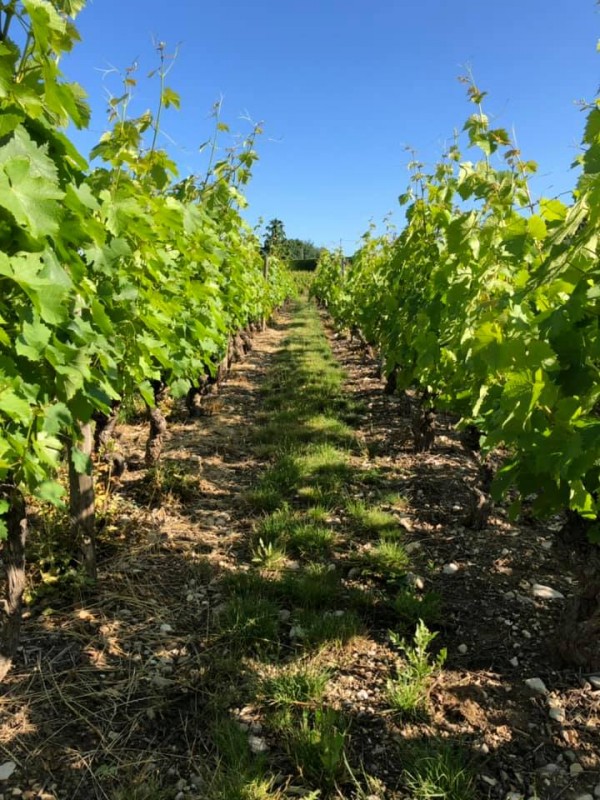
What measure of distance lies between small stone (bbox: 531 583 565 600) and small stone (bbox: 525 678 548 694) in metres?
0.69

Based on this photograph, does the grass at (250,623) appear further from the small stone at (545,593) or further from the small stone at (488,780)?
the small stone at (545,593)

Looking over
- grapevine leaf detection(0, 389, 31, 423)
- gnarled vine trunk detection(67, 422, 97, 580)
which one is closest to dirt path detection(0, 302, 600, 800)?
gnarled vine trunk detection(67, 422, 97, 580)

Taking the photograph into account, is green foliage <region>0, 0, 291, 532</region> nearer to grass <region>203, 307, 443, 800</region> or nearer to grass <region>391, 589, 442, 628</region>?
grass <region>203, 307, 443, 800</region>

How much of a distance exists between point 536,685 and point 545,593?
0.76 m

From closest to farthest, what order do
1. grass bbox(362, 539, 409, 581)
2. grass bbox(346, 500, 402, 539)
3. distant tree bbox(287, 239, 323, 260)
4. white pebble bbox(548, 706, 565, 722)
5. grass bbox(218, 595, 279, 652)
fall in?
white pebble bbox(548, 706, 565, 722), grass bbox(218, 595, 279, 652), grass bbox(362, 539, 409, 581), grass bbox(346, 500, 402, 539), distant tree bbox(287, 239, 323, 260)

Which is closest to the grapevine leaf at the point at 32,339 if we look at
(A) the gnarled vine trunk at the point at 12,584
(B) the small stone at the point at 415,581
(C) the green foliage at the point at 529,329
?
(A) the gnarled vine trunk at the point at 12,584

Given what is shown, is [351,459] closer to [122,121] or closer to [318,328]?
[122,121]

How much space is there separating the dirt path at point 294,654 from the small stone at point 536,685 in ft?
0.11

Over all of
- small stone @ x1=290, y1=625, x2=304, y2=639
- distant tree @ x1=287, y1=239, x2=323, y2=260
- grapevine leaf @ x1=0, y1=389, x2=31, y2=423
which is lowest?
small stone @ x1=290, y1=625, x2=304, y2=639

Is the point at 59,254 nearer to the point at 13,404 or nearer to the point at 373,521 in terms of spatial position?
the point at 13,404

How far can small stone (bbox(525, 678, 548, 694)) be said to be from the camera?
7.45 ft

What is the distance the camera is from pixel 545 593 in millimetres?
2947

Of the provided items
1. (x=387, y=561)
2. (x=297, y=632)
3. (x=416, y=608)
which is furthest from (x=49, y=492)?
(x=387, y=561)

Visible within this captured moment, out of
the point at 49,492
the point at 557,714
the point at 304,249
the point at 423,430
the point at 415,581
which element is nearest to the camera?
the point at 49,492
